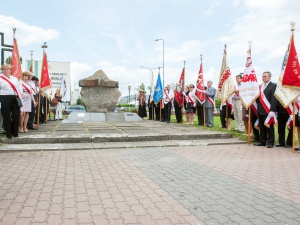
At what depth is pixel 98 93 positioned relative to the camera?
16.6 meters

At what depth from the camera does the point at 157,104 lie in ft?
56.7

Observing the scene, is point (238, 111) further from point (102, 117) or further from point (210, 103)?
point (102, 117)

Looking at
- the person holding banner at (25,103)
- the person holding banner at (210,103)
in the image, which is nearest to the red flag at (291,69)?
the person holding banner at (210,103)

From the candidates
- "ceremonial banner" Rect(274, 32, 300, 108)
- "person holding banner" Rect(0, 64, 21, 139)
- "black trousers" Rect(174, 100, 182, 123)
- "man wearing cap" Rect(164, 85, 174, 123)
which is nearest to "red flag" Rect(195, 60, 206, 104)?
"black trousers" Rect(174, 100, 182, 123)

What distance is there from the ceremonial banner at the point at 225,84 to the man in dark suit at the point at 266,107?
2.49m

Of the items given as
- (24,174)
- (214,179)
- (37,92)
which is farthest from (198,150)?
(37,92)

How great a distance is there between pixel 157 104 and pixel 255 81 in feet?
30.4

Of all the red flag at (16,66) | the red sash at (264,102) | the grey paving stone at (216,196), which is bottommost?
the grey paving stone at (216,196)

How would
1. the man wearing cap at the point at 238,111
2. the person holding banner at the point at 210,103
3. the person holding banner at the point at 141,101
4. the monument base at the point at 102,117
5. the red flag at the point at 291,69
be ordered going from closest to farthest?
the red flag at the point at 291,69
the man wearing cap at the point at 238,111
the person holding banner at the point at 210,103
the monument base at the point at 102,117
the person holding banner at the point at 141,101

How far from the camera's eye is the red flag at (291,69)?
7.19 meters

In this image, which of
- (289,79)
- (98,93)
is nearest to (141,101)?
(98,93)

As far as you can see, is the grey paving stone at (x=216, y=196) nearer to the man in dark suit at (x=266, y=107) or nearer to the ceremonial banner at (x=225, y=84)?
the man in dark suit at (x=266, y=107)

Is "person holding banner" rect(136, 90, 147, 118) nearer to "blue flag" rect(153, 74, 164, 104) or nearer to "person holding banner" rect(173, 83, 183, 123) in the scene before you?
"blue flag" rect(153, 74, 164, 104)

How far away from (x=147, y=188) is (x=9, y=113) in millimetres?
4911
